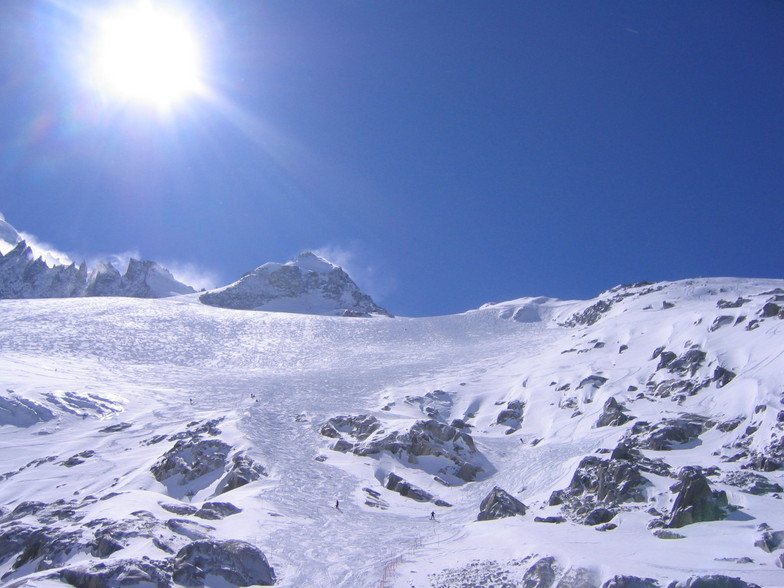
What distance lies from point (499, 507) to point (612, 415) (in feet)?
52.1

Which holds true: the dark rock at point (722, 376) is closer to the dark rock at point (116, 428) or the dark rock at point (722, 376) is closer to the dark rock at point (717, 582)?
the dark rock at point (717, 582)

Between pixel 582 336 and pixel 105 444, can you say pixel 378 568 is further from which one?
pixel 582 336

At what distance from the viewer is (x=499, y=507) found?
24.4 metres

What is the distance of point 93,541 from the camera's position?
1766cm

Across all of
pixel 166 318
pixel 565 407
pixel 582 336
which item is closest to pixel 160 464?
pixel 565 407

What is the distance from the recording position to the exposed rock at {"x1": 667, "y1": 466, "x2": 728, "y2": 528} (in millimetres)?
18922

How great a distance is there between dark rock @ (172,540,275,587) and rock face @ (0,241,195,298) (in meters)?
150

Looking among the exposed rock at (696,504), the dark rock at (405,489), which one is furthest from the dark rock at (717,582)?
the dark rock at (405,489)

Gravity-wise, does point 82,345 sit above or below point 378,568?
above

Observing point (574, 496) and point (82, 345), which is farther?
point (82, 345)

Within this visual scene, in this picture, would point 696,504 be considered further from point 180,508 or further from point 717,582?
point 180,508

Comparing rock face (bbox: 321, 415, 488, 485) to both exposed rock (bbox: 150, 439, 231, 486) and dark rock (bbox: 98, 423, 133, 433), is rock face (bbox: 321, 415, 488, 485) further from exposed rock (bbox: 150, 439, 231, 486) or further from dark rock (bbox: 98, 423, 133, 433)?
dark rock (bbox: 98, 423, 133, 433)

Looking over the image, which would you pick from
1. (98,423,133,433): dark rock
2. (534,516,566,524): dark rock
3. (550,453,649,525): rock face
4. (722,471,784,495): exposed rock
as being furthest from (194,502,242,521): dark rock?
(98,423,133,433): dark rock

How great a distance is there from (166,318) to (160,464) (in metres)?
59.9
